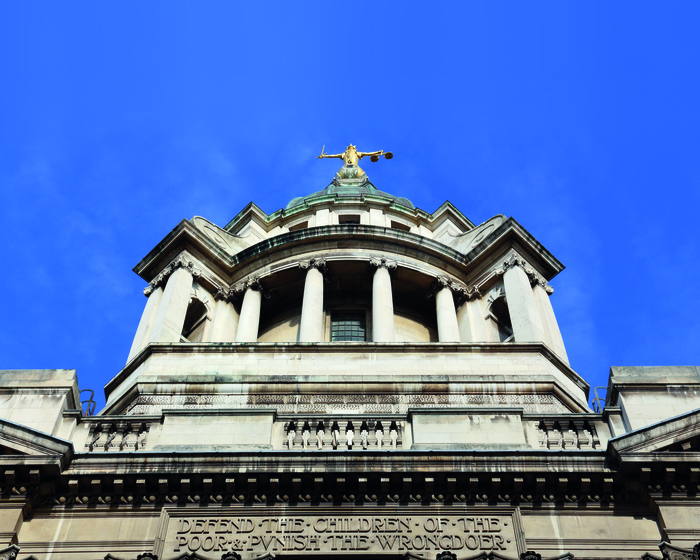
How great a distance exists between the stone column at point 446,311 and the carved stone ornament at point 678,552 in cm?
1555

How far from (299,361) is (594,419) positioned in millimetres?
9374

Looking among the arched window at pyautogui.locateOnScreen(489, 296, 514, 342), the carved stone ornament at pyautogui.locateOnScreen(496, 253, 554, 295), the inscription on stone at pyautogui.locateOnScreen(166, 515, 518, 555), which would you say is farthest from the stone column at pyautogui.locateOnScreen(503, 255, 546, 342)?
the inscription on stone at pyautogui.locateOnScreen(166, 515, 518, 555)

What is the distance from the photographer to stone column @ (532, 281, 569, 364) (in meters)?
28.6

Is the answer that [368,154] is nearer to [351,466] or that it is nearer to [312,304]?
[312,304]

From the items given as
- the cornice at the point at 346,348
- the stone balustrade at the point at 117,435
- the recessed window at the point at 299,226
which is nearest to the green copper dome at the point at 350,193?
the recessed window at the point at 299,226

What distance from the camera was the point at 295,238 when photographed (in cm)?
3450

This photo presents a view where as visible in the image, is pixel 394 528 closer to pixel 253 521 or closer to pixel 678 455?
pixel 253 521

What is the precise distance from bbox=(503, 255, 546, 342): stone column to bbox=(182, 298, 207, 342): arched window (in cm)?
1036

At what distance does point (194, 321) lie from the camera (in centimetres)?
3328

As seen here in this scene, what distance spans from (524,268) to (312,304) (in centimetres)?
726

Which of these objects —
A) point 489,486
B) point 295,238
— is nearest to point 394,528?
point 489,486

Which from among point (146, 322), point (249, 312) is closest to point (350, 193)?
point (249, 312)

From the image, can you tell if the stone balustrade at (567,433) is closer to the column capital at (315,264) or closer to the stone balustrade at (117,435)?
the stone balustrade at (117,435)

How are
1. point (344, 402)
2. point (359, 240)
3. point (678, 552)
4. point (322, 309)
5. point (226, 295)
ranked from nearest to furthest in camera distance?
point (678, 552)
point (344, 402)
point (322, 309)
point (226, 295)
point (359, 240)
